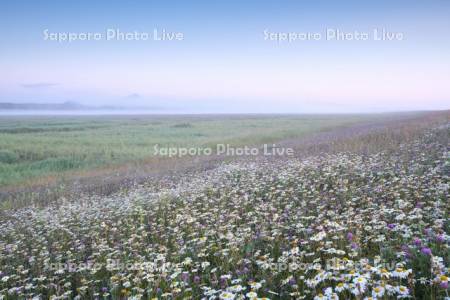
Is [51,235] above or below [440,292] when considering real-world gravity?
below

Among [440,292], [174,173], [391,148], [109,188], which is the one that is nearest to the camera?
[440,292]

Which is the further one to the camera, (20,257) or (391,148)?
(391,148)

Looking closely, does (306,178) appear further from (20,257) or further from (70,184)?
(70,184)

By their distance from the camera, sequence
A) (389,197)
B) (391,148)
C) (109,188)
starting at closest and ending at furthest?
(389,197) < (391,148) < (109,188)

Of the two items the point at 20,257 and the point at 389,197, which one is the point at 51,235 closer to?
the point at 20,257

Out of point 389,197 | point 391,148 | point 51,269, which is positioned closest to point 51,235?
point 51,269

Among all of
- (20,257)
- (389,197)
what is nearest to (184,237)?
(20,257)
